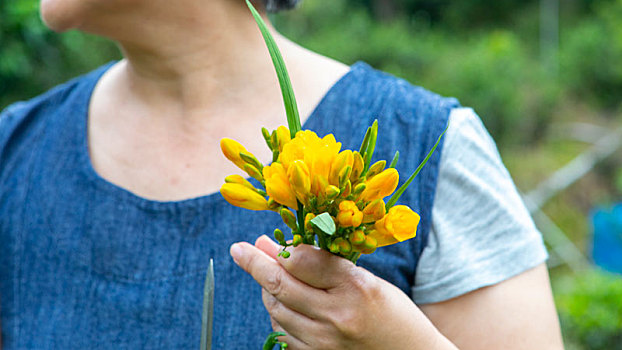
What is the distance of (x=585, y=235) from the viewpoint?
586 centimetres

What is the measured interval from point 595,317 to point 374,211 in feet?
11.3

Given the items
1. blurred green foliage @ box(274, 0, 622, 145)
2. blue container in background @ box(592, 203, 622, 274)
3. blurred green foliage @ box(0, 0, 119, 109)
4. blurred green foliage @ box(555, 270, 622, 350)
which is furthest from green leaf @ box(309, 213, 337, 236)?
blurred green foliage @ box(274, 0, 622, 145)

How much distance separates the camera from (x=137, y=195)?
1.01 m

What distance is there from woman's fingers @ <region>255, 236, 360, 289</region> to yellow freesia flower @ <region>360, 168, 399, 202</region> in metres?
0.08

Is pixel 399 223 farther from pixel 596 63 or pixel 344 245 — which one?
pixel 596 63

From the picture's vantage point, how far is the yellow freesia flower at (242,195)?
58 cm

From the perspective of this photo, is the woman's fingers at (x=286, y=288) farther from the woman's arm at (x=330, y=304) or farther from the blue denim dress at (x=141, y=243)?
the blue denim dress at (x=141, y=243)

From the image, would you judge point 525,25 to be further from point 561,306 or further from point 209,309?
point 209,309

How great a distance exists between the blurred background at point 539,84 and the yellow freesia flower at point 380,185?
3349 millimetres

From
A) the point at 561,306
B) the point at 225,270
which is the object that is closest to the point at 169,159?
the point at 225,270

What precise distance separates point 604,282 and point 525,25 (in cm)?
702

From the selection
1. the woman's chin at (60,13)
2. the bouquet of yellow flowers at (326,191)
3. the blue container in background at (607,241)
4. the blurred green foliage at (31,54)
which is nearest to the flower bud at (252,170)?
the bouquet of yellow flowers at (326,191)

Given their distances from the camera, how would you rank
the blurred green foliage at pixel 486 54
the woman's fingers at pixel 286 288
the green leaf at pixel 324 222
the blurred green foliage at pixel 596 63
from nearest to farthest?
1. the green leaf at pixel 324 222
2. the woman's fingers at pixel 286 288
3. the blurred green foliage at pixel 486 54
4. the blurred green foliage at pixel 596 63

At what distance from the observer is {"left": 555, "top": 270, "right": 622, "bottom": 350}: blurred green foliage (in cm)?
359
